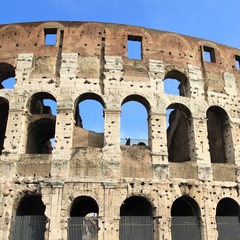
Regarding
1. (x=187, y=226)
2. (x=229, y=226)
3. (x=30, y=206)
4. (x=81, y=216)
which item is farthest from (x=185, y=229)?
(x=30, y=206)

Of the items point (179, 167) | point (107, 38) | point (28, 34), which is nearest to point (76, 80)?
point (107, 38)

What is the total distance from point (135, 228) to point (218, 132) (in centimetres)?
637

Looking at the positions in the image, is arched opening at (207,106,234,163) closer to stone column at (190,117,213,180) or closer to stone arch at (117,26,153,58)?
stone column at (190,117,213,180)

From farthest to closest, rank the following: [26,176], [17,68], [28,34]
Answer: [28,34]
[17,68]
[26,176]

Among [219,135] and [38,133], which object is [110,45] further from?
[219,135]

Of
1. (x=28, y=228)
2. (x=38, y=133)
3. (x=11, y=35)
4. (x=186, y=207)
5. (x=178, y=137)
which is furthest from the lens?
(x=178, y=137)

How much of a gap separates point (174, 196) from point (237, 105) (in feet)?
18.4

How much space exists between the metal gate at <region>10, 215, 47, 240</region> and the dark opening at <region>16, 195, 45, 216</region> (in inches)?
26.2

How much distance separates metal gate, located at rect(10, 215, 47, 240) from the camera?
1062cm

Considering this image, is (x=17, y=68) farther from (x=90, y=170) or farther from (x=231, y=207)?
(x=231, y=207)

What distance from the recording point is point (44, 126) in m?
14.1

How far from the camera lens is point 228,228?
11.8 metres

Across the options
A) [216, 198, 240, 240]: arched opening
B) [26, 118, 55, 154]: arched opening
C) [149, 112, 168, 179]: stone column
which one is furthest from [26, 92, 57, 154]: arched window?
[216, 198, 240, 240]: arched opening

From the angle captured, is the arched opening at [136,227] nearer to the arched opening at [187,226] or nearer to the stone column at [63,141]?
the arched opening at [187,226]
